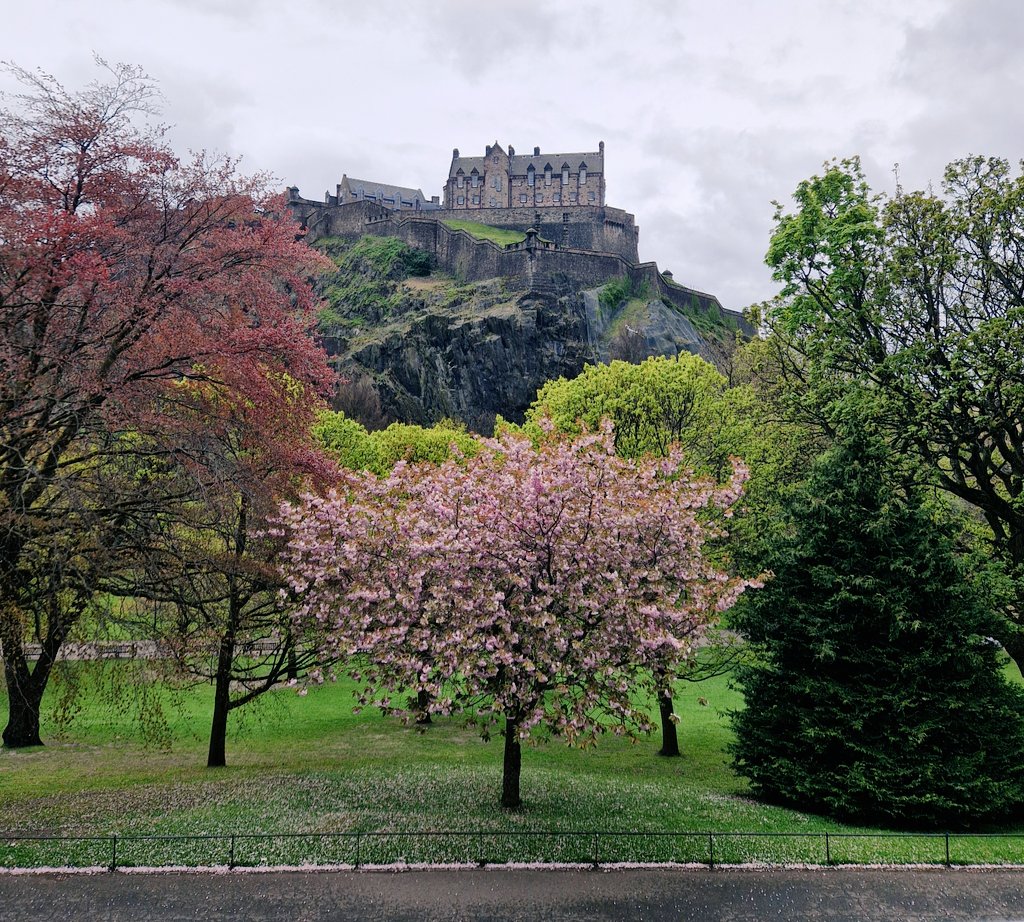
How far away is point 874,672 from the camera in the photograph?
50.6 ft

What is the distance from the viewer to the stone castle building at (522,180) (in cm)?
11338

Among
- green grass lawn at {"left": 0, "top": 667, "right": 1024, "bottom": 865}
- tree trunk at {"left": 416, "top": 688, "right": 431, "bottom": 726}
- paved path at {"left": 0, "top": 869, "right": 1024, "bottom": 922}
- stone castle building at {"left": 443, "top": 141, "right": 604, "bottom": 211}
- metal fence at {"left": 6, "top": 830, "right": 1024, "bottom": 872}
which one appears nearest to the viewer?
paved path at {"left": 0, "top": 869, "right": 1024, "bottom": 922}

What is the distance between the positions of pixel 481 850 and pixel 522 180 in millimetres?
115304

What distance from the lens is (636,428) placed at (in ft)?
93.9

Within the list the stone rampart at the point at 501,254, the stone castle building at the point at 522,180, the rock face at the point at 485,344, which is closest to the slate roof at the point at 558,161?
the stone castle building at the point at 522,180

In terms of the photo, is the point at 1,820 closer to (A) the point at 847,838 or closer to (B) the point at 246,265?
(B) the point at 246,265

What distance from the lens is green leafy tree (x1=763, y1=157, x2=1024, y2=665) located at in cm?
1633

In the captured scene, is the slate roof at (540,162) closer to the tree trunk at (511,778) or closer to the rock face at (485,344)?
the rock face at (485,344)

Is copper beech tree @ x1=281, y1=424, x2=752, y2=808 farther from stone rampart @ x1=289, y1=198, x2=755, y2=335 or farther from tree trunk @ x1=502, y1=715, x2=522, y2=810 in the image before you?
stone rampart @ x1=289, y1=198, x2=755, y2=335

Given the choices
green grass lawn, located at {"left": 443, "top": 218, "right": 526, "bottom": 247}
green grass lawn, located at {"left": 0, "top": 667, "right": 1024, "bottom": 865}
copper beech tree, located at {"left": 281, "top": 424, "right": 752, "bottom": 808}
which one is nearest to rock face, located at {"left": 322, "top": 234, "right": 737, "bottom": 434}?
green grass lawn, located at {"left": 443, "top": 218, "right": 526, "bottom": 247}

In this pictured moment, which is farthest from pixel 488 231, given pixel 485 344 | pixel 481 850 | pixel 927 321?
pixel 481 850

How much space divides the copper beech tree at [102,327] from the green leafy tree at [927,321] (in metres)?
12.9

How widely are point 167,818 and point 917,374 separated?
61.4 feet

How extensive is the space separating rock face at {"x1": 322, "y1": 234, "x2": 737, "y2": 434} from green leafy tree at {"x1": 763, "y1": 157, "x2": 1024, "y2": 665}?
57478 millimetres
